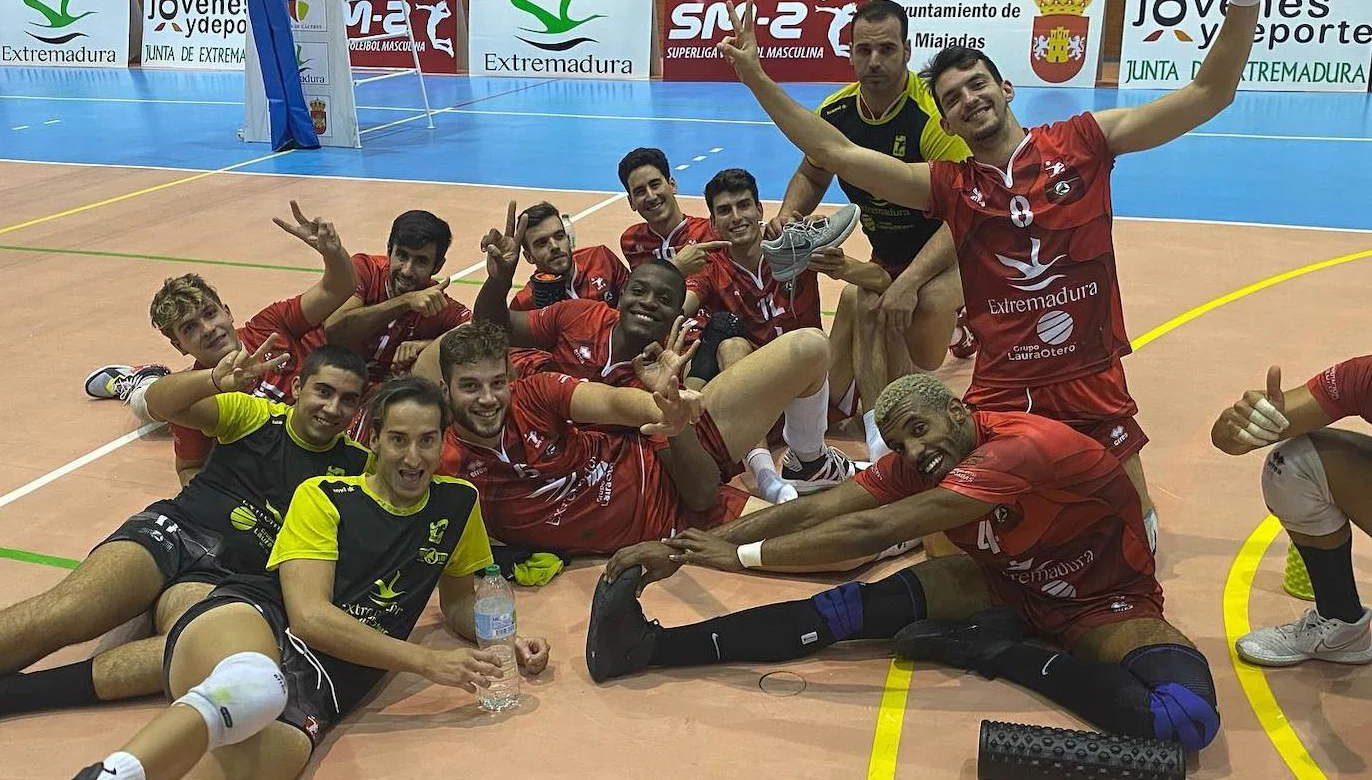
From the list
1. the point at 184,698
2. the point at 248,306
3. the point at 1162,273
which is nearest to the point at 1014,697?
the point at 184,698

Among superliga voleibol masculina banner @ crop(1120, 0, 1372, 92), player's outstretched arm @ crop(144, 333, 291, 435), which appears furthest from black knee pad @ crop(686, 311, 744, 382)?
superliga voleibol masculina banner @ crop(1120, 0, 1372, 92)

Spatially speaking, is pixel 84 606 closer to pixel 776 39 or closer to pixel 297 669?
pixel 297 669

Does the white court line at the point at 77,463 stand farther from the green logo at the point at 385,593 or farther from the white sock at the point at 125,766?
the white sock at the point at 125,766

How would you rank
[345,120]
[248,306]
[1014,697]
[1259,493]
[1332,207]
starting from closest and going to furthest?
[1014,697]
[1259,493]
[248,306]
[1332,207]
[345,120]

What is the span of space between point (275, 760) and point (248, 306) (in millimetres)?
6084

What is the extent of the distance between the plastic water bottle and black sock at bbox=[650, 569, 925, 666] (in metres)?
0.55

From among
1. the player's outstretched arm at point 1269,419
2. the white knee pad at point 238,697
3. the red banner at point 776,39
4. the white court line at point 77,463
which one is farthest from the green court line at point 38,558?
the red banner at point 776,39

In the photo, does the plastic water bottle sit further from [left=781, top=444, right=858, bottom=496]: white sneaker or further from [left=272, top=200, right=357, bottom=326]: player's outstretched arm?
[left=272, top=200, right=357, bottom=326]: player's outstretched arm

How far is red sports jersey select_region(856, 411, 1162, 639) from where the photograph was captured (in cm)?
427

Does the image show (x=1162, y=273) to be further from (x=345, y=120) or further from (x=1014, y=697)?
(x=345, y=120)

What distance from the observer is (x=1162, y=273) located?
9.72 m

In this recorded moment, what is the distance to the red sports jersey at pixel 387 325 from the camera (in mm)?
6719

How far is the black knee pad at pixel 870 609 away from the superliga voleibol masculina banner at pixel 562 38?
679 inches

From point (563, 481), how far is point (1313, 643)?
301 cm
